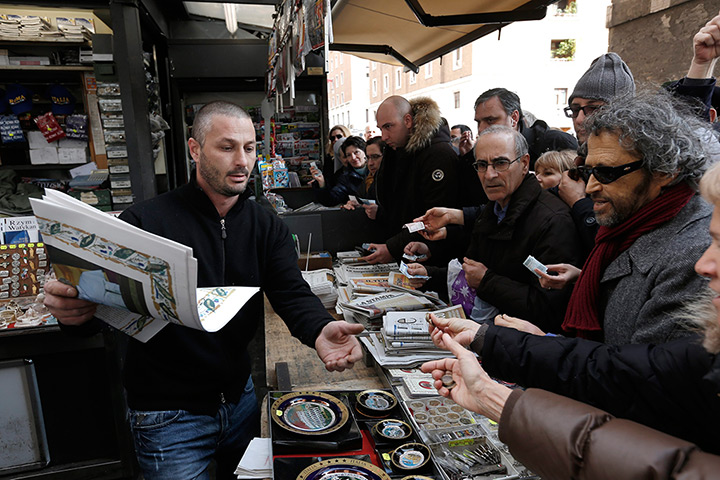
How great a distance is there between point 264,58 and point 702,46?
19.8 ft

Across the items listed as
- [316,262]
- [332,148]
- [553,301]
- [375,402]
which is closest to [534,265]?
[553,301]

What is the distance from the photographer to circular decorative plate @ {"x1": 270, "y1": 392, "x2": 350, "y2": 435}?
1.30 meters

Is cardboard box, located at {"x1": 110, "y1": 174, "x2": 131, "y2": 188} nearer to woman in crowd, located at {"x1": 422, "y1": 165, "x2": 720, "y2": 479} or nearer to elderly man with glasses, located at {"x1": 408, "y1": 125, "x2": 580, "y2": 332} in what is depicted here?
elderly man with glasses, located at {"x1": 408, "y1": 125, "x2": 580, "y2": 332}

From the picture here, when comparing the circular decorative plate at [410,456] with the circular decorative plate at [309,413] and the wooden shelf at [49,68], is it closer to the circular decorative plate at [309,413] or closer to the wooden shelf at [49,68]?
the circular decorative plate at [309,413]

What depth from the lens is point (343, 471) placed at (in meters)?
1.14

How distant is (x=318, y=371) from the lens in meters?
1.84

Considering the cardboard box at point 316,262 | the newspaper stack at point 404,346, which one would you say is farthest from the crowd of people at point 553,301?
the cardboard box at point 316,262

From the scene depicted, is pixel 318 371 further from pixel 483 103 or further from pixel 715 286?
pixel 483 103

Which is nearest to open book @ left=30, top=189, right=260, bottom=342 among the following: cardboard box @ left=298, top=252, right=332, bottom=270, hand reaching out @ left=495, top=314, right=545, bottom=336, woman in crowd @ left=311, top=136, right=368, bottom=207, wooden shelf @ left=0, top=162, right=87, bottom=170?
hand reaching out @ left=495, top=314, right=545, bottom=336

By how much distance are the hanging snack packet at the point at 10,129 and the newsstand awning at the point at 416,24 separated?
3304 mm

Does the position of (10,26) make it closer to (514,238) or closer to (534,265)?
(514,238)

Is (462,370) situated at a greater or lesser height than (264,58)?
lesser

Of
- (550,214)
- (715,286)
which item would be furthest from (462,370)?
(550,214)

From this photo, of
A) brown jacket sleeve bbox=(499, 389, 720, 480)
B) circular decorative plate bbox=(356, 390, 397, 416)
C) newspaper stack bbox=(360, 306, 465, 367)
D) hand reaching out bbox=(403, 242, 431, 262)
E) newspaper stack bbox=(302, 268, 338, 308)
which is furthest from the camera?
hand reaching out bbox=(403, 242, 431, 262)
